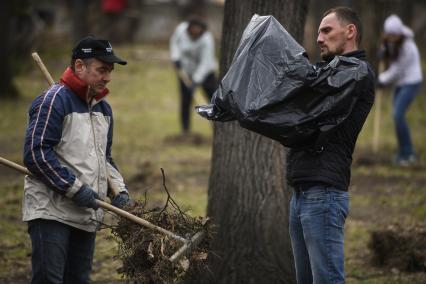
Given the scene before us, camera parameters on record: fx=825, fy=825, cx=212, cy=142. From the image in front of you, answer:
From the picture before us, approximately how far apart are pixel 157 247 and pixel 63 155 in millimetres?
772

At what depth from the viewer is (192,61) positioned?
47.6 ft

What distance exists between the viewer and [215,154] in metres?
6.39

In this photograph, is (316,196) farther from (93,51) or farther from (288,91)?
(93,51)

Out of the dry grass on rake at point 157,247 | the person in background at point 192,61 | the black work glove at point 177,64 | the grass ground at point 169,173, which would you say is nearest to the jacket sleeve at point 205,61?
the person in background at point 192,61

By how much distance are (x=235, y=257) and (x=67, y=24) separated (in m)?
23.3

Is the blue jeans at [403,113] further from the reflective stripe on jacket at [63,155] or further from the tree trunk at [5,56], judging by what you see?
the tree trunk at [5,56]

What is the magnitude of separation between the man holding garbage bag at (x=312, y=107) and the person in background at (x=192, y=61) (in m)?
9.40

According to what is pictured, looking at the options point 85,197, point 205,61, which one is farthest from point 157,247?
point 205,61

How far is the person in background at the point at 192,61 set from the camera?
14.1 meters

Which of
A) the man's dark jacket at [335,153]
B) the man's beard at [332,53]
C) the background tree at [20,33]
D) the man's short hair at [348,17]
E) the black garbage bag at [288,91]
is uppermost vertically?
the man's short hair at [348,17]

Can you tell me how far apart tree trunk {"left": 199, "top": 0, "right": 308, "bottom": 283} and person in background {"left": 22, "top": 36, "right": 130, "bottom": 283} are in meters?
1.46

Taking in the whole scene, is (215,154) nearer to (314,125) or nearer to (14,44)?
(314,125)

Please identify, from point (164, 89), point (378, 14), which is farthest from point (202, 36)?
point (164, 89)

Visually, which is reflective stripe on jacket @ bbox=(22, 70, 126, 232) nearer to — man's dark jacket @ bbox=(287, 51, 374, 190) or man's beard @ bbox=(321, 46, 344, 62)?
man's dark jacket @ bbox=(287, 51, 374, 190)
